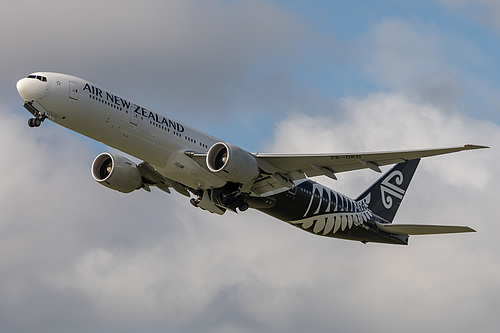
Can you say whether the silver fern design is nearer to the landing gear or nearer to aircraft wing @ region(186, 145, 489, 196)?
aircraft wing @ region(186, 145, 489, 196)

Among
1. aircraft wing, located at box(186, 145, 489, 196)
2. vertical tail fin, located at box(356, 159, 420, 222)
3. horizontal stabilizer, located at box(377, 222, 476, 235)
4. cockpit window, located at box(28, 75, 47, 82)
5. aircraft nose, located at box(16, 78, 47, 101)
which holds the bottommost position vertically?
aircraft nose, located at box(16, 78, 47, 101)

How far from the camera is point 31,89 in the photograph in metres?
35.5

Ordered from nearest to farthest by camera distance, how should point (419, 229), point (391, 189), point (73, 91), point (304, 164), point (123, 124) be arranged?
point (73, 91)
point (123, 124)
point (304, 164)
point (419, 229)
point (391, 189)

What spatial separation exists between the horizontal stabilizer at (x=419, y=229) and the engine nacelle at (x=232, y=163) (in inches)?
429

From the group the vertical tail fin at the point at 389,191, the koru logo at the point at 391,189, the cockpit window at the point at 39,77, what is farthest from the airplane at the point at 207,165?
the koru logo at the point at 391,189

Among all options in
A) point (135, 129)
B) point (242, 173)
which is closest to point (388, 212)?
point (242, 173)

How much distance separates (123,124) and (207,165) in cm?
444

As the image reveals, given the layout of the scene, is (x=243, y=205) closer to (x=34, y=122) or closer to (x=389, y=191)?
(x=34, y=122)

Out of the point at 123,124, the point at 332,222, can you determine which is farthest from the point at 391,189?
the point at 123,124

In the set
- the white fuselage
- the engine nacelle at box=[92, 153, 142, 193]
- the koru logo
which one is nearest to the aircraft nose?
the white fuselage

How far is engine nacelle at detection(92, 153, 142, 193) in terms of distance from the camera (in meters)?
43.0

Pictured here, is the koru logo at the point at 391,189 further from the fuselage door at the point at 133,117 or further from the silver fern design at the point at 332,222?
the fuselage door at the point at 133,117

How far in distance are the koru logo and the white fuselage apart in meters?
15.0

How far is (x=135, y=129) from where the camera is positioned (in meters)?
37.5
